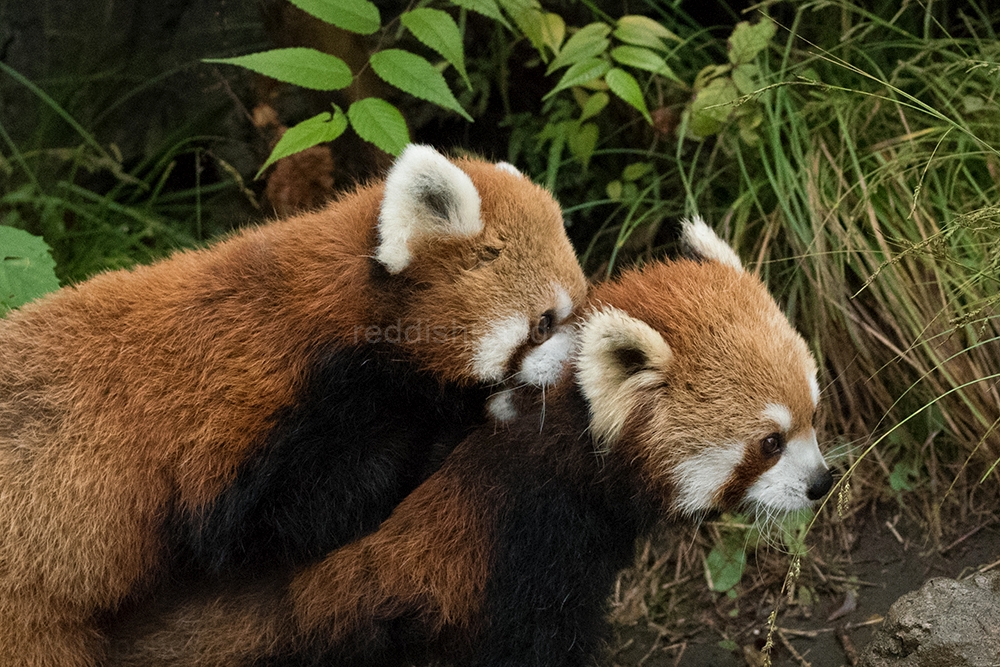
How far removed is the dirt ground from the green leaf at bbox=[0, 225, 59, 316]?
2729mm

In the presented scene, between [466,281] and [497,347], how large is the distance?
0.26m

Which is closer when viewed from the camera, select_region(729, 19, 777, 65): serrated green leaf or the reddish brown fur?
the reddish brown fur

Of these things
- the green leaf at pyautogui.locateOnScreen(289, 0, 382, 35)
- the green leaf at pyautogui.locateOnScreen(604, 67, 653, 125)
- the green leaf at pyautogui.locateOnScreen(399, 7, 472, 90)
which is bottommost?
the green leaf at pyautogui.locateOnScreen(604, 67, 653, 125)

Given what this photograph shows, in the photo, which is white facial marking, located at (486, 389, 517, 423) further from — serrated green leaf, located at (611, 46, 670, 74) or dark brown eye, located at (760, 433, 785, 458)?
serrated green leaf, located at (611, 46, 670, 74)

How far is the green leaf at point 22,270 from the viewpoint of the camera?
11.7 ft

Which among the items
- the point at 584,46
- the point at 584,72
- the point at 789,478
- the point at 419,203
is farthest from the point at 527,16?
the point at 789,478

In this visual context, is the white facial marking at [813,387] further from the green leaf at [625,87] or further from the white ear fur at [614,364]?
the green leaf at [625,87]

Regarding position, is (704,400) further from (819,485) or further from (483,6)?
(483,6)

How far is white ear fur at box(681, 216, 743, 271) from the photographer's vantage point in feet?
10.4

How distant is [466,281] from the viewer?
3.26 metres

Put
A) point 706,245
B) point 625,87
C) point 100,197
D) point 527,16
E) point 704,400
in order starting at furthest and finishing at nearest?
point 100,197
point 527,16
point 625,87
point 706,245
point 704,400

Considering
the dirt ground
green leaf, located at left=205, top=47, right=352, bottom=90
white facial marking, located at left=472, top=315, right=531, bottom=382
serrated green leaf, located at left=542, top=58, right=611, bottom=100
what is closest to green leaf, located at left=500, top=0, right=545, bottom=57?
serrated green leaf, located at left=542, top=58, right=611, bottom=100

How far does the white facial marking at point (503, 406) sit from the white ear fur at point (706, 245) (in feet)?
2.62

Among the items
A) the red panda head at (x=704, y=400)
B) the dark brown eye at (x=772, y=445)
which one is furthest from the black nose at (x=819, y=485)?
the dark brown eye at (x=772, y=445)
